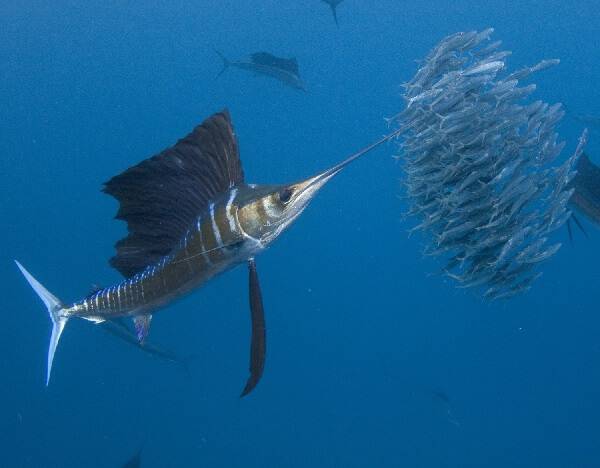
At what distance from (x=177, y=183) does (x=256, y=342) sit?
0.89 metres

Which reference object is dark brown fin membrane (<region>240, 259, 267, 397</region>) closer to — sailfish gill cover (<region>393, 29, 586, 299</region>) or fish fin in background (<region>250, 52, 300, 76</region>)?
sailfish gill cover (<region>393, 29, 586, 299</region>)

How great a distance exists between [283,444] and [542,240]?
16815mm

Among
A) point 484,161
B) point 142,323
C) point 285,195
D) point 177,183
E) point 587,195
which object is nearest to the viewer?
point 285,195

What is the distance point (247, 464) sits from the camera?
17.2 meters

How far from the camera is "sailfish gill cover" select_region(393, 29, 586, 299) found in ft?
11.9

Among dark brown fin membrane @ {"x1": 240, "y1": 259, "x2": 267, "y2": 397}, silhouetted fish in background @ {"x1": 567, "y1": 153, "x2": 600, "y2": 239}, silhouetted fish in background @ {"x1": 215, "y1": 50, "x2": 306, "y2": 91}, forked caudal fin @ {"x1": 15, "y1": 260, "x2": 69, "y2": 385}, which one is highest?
silhouetted fish in background @ {"x1": 215, "y1": 50, "x2": 306, "y2": 91}

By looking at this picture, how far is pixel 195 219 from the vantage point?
2.51 m

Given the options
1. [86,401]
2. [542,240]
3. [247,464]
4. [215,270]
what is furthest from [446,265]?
[86,401]

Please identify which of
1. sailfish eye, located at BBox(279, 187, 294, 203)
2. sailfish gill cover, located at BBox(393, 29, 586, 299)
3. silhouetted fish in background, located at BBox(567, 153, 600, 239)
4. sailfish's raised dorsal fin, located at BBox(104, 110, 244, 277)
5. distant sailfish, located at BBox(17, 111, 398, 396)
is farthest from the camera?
silhouetted fish in background, located at BBox(567, 153, 600, 239)

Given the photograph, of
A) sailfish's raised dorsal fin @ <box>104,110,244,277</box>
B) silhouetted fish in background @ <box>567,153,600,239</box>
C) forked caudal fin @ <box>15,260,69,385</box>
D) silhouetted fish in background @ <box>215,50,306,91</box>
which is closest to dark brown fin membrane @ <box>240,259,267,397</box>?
sailfish's raised dorsal fin @ <box>104,110,244,277</box>

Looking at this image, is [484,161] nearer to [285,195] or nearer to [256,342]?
[285,195]

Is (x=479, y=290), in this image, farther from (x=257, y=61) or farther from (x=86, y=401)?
(x=86, y=401)

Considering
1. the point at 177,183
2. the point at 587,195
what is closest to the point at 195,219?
the point at 177,183

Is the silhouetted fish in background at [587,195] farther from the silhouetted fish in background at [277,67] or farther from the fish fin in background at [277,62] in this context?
the fish fin in background at [277,62]
